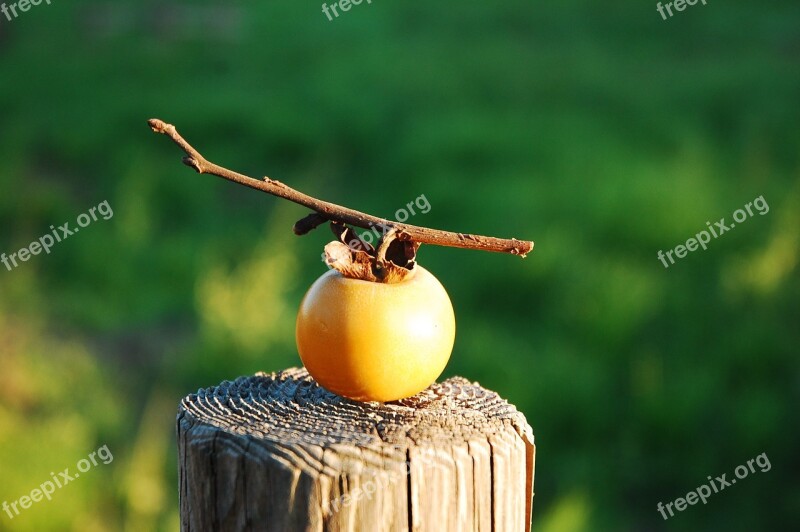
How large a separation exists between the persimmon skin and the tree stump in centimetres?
5

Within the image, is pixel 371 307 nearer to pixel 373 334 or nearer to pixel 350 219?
pixel 373 334

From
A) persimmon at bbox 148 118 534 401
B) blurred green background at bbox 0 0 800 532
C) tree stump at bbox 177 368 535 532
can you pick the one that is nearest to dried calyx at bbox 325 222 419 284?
persimmon at bbox 148 118 534 401

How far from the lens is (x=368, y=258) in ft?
5.15

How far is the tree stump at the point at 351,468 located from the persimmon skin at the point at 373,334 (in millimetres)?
54

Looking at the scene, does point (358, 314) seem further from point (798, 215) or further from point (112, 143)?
point (112, 143)

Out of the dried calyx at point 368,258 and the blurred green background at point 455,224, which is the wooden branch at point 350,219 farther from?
the blurred green background at point 455,224

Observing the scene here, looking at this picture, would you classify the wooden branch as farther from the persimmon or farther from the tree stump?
the tree stump

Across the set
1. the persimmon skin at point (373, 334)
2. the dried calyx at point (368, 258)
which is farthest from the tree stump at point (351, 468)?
the dried calyx at point (368, 258)

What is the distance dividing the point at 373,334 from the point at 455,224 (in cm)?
342

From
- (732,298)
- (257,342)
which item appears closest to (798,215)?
(732,298)

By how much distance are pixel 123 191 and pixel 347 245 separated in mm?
4043

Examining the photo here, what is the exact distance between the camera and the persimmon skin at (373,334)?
5.00ft

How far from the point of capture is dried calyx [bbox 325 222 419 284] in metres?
1.55

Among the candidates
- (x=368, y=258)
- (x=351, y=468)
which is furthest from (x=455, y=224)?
(x=351, y=468)
